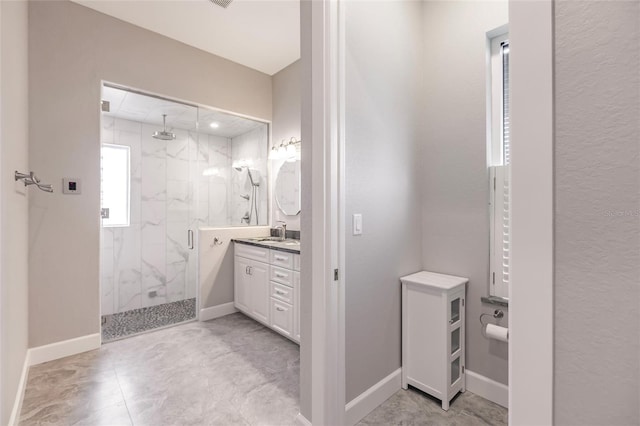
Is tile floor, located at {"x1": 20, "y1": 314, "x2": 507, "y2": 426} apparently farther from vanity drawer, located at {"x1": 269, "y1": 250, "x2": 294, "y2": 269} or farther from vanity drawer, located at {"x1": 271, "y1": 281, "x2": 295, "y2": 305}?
vanity drawer, located at {"x1": 269, "y1": 250, "x2": 294, "y2": 269}

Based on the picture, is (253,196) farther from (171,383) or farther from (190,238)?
(171,383)

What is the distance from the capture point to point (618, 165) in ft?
2.13

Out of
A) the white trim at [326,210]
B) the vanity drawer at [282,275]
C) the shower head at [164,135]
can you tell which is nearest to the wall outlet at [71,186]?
the shower head at [164,135]

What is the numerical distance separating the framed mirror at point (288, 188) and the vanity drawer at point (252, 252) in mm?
642

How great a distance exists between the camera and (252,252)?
313cm

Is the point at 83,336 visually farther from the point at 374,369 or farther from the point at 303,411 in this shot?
the point at 374,369

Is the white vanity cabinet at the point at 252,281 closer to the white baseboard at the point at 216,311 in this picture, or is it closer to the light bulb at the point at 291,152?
the white baseboard at the point at 216,311

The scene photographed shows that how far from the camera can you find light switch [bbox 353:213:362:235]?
1.64 meters

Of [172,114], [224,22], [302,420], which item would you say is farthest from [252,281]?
[224,22]

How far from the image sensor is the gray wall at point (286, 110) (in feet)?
11.4

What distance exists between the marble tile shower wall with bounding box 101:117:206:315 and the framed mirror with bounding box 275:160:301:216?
3.31ft

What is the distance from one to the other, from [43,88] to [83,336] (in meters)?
2.09

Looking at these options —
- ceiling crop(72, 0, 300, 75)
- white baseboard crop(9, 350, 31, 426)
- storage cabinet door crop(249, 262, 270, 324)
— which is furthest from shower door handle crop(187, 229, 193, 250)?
ceiling crop(72, 0, 300, 75)

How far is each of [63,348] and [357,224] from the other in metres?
2.67
